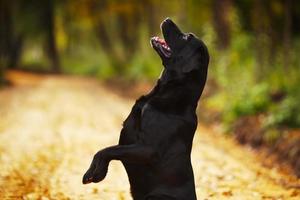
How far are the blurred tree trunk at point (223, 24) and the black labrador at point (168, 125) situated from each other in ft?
48.7

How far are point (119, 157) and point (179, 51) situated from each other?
1.09 meters

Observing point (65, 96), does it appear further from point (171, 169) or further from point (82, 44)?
point (82, 44)

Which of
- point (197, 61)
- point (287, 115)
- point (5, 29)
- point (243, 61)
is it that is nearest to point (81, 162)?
point (287, 115)

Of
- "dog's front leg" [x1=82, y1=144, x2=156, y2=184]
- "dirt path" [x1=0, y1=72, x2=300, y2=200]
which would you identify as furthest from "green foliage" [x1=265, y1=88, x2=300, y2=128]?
"dog's front leg" [x1=82, y1=144, x2=156, y2=184]

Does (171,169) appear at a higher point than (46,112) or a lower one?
lower

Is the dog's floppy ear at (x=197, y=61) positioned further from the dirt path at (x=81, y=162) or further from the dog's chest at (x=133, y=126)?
the dirt path at (x=81, y=162)

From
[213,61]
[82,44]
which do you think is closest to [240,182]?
[213,61]

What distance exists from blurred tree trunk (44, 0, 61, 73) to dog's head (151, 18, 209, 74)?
139 feet

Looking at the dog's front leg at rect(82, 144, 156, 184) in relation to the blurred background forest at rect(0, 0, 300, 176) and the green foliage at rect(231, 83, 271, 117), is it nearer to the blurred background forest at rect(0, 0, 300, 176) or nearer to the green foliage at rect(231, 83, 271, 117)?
the blurred background forest at rect(0, 0, 300, 176)

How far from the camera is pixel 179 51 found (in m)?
5.40

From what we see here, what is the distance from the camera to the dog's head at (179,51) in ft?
17.5

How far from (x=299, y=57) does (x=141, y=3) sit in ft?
74.0

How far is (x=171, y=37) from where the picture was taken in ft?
18.0

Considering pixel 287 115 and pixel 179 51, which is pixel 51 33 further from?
pixel 179 51
